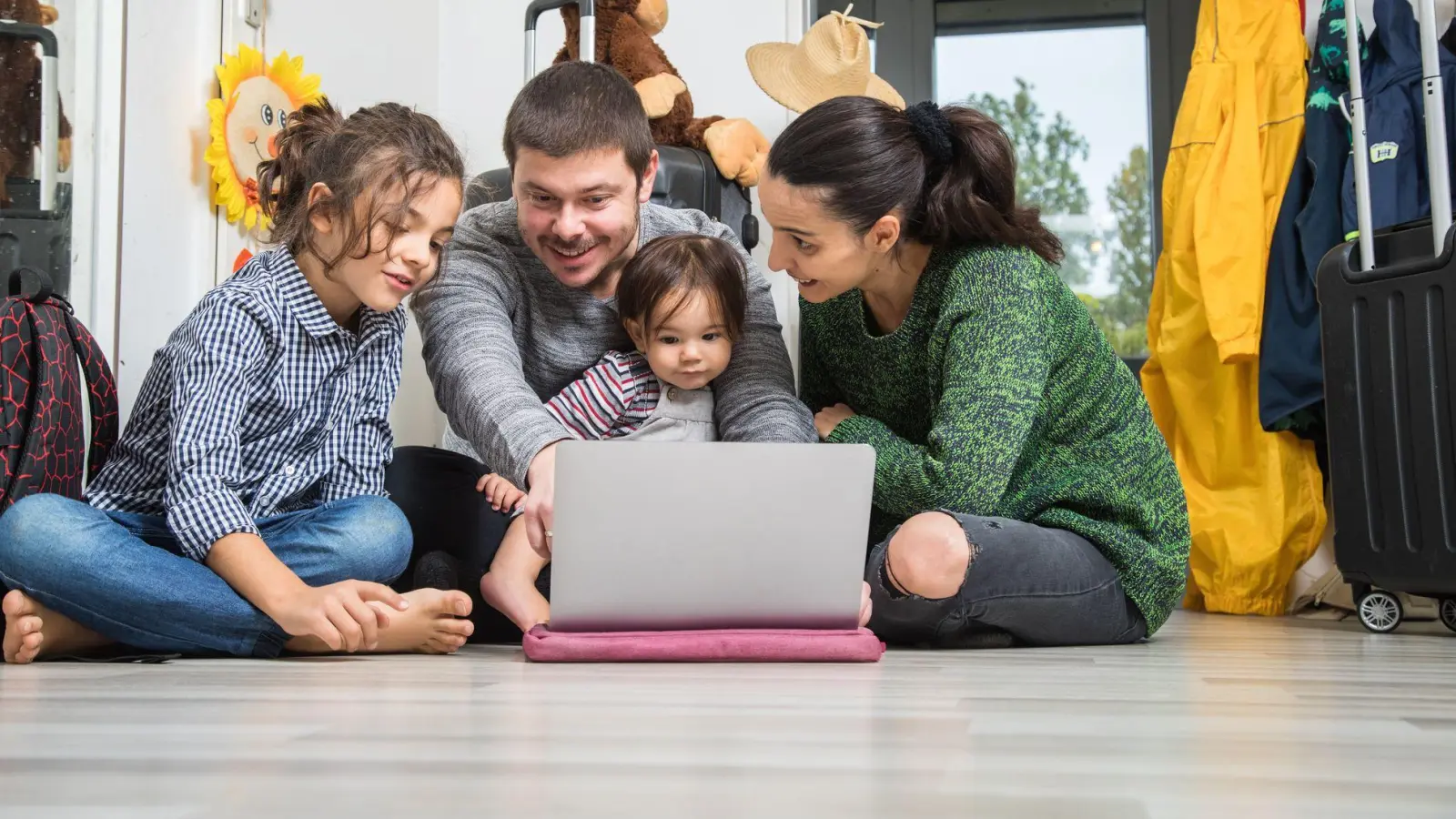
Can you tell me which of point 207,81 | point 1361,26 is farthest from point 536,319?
point 1361,26

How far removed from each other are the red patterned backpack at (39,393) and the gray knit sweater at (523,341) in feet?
1.31

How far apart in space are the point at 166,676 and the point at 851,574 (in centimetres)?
63

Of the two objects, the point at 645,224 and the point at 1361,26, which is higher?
the point at 1361,26

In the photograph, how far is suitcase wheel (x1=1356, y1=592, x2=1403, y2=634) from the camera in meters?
1.97

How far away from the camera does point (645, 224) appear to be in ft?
5.96

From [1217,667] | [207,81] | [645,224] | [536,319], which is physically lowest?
[1217,667]

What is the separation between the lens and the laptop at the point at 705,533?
118 centimetres

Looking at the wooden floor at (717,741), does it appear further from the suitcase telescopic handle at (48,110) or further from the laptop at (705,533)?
the suitcase telescopic handle at (48,110)

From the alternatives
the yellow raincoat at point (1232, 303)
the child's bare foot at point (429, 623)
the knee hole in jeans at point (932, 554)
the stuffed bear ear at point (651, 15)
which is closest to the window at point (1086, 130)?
the yellow raincoat at point (1232, 303)

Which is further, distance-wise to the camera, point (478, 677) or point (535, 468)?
point (535, 468)

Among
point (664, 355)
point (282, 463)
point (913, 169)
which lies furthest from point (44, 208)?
point (913, 169)

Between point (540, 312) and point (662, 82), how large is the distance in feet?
2.35

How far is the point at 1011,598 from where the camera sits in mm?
1522

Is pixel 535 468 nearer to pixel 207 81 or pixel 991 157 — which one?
pixel 991 157
